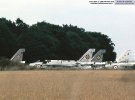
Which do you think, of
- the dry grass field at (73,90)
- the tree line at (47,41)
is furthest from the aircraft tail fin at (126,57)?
the dry grass field at (73,90)

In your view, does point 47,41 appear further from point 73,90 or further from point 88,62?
point 73,90

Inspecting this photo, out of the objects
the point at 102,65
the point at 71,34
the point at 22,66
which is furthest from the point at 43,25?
the point at 22,66

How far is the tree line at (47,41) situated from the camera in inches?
5074

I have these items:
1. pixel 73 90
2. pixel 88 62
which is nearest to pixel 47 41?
pixel 88 62

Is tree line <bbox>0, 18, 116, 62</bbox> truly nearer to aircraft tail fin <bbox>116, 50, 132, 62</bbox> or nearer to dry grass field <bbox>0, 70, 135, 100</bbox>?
aircraft tail fin <bbox>116, 50, 132, 62</bbox>

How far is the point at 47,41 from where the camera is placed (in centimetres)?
14100

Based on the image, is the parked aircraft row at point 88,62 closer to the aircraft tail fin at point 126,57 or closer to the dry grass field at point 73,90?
the aircraft tail fin at point 126,57

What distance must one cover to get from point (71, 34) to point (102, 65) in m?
45.0

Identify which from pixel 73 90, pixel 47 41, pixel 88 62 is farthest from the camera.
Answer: pixel 47 41

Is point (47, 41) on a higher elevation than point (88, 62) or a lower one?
higher

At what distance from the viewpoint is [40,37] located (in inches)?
5581

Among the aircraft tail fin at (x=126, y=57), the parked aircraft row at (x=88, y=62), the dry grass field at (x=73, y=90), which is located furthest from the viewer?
the aircraft tail fin at (x=126, y=57)

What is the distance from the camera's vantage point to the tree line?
128875 millimetres

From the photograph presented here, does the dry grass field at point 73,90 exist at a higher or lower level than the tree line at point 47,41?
lower
